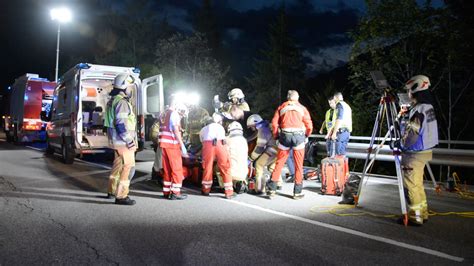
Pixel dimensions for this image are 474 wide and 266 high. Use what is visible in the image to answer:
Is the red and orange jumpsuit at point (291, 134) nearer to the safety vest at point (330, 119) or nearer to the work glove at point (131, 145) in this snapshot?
the work glove at point (131, 145)

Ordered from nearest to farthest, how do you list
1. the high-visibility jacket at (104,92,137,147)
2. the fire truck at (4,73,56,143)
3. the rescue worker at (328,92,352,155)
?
the high-visibility jacket at (104,92,137,147) < the rescue worker at (328,92,352,155) < the fire truck at (4,73,56,143)

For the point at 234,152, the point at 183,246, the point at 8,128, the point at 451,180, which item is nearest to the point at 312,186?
the point at 234,152

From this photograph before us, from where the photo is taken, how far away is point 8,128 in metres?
22.6

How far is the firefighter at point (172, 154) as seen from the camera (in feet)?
23.4

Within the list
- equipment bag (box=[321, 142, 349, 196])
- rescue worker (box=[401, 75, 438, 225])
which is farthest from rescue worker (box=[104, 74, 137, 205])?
rescue worker (box=[401, 75, 438, 225])

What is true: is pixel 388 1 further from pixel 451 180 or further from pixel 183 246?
pixel 183 246

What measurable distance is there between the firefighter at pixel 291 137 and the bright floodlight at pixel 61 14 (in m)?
20.5

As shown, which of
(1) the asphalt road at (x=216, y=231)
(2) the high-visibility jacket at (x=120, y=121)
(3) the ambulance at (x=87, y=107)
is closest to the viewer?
(1) the asphalt road at (x=216, y=231)

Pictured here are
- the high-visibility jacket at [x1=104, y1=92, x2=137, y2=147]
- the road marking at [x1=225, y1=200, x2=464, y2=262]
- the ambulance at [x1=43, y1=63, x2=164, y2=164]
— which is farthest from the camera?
the ambulance at [x1=43, y1=63, x2=164, y2=164]

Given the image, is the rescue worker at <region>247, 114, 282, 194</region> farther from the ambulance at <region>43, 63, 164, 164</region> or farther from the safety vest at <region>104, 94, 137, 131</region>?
the ambulance at <region>43, 63, 164, 164</region>

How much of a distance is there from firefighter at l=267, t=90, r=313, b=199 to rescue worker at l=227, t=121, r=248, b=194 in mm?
616

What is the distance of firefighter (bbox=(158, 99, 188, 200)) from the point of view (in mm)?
A: 7121

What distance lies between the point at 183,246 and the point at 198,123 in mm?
5057

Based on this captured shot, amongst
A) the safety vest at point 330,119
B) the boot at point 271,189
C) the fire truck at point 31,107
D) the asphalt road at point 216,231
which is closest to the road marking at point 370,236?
the asphalt road at point 216,231
